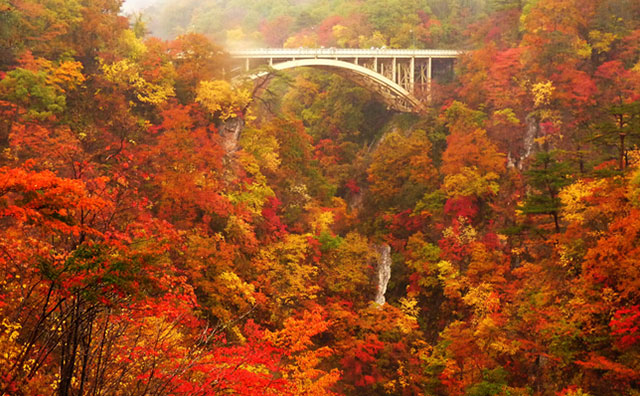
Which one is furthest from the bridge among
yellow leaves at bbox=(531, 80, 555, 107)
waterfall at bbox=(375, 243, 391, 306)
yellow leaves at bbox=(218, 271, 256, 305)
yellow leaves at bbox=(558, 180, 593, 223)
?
yellow leaves at bbox=(558, 180, 593, 223)

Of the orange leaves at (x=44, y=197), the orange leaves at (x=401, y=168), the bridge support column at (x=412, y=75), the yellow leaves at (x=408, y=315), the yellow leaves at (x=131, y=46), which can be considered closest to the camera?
the orange leaves at (x=44, y=197)

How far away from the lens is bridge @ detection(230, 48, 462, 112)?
3033cm

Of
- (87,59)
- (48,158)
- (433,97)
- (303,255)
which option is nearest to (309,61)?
(433,97)

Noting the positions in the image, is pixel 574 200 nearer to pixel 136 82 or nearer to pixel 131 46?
pixel 136 82

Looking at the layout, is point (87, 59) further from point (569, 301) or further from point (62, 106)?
point (569, 301)

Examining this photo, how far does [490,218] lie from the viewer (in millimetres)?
23109

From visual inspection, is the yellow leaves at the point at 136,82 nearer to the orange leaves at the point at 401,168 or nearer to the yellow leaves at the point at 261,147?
the yellow leaves at the point at 261,147

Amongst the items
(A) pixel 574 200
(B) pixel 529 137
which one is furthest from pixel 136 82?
(B) pixel 529 137

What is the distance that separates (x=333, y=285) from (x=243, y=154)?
680 centimetres

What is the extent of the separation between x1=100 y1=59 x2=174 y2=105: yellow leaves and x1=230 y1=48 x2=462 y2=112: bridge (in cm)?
865

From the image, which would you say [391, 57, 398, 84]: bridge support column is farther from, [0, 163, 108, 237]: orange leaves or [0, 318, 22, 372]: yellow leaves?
[0, 318, 22, 372]: yellow leaves

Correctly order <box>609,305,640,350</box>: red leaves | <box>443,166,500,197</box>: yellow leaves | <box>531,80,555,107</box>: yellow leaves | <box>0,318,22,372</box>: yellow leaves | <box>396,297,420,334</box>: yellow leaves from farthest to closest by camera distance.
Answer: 1. <box>531,80,555,107</box>: yellow leaves
2. <box>443,166,500,197</box>: yellow leaves
3. <box>396,297,420,334</box>: yellow leaves
4. <box>609,305,640,350</box>: red leaves
5. <box>0,318,22,372</box>: yellow leaves

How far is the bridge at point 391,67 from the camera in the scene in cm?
3033

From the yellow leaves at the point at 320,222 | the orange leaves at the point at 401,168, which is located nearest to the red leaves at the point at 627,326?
the yellow leaves at the point at 320,222
